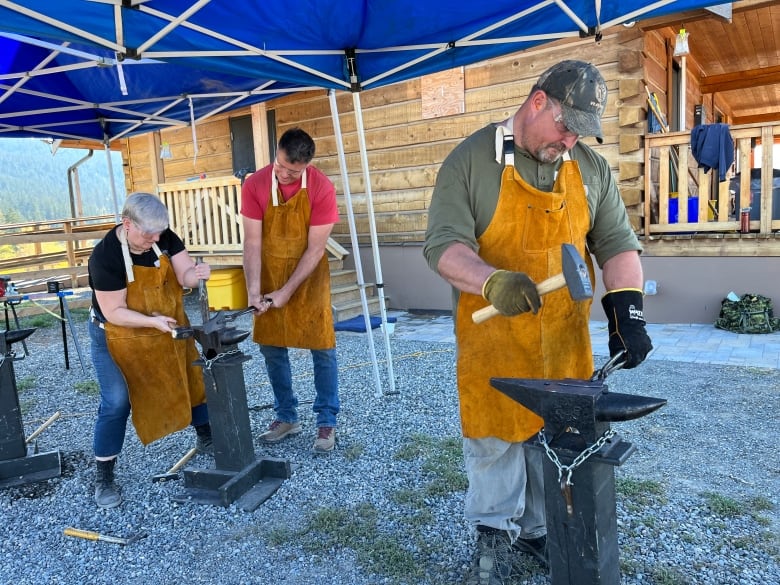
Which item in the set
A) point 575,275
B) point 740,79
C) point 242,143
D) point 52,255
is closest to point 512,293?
point 575,275

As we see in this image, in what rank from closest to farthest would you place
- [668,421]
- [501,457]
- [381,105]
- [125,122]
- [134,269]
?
[501,457] → [134,269] → [668,421] → [125,122] → [381,105]

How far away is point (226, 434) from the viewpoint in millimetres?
2994

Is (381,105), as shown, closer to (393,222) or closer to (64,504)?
(393,222)

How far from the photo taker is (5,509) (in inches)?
118

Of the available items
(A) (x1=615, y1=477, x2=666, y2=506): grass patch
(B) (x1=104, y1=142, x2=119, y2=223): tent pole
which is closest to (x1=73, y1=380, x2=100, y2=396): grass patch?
(B) (x1=104, y1=142, x2=119, y2=223): tent pole

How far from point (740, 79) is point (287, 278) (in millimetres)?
9473

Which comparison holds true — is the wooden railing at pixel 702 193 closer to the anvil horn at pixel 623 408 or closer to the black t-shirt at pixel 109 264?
the anvil horn at pixel 623 408

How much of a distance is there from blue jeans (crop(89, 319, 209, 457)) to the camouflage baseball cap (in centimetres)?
238

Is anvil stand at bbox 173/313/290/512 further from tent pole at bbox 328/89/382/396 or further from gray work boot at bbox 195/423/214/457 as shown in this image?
tent pole at bbox 328/89/382/396

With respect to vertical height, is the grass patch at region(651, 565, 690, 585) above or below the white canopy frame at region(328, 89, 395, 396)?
below

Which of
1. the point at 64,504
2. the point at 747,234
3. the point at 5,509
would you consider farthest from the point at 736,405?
the point at 5,509

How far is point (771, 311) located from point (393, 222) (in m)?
4.50

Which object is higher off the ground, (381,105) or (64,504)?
(381,105)

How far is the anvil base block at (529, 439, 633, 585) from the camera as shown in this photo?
4.83 feet
